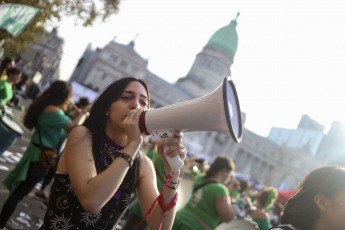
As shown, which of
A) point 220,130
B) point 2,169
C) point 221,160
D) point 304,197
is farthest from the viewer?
point 2,169

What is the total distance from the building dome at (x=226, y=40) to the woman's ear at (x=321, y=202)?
220 ft

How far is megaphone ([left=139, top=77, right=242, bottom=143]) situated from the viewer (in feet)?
4.54

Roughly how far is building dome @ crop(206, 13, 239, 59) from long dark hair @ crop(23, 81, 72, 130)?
65.4 metres

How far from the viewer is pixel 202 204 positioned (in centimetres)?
312

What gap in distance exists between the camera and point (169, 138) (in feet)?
5.08

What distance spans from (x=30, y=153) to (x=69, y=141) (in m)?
2.36

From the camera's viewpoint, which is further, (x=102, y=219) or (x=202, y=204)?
(x=202, y=204)

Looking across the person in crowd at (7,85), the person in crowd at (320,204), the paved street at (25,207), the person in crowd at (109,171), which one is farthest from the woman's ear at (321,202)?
the person in crowd at (7,85)

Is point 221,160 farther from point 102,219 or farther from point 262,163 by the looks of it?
point 262,163

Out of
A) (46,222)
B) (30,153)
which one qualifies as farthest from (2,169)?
(46,222)

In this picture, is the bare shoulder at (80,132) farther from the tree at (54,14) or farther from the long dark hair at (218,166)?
the tree at (54,14)

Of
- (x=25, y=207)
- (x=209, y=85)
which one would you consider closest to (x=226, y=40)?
(x=209, y=85)

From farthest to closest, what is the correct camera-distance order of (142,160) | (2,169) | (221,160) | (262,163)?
(262,163), (2,169), (221,160), (142,160)

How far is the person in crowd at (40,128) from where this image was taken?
3.43 meters
